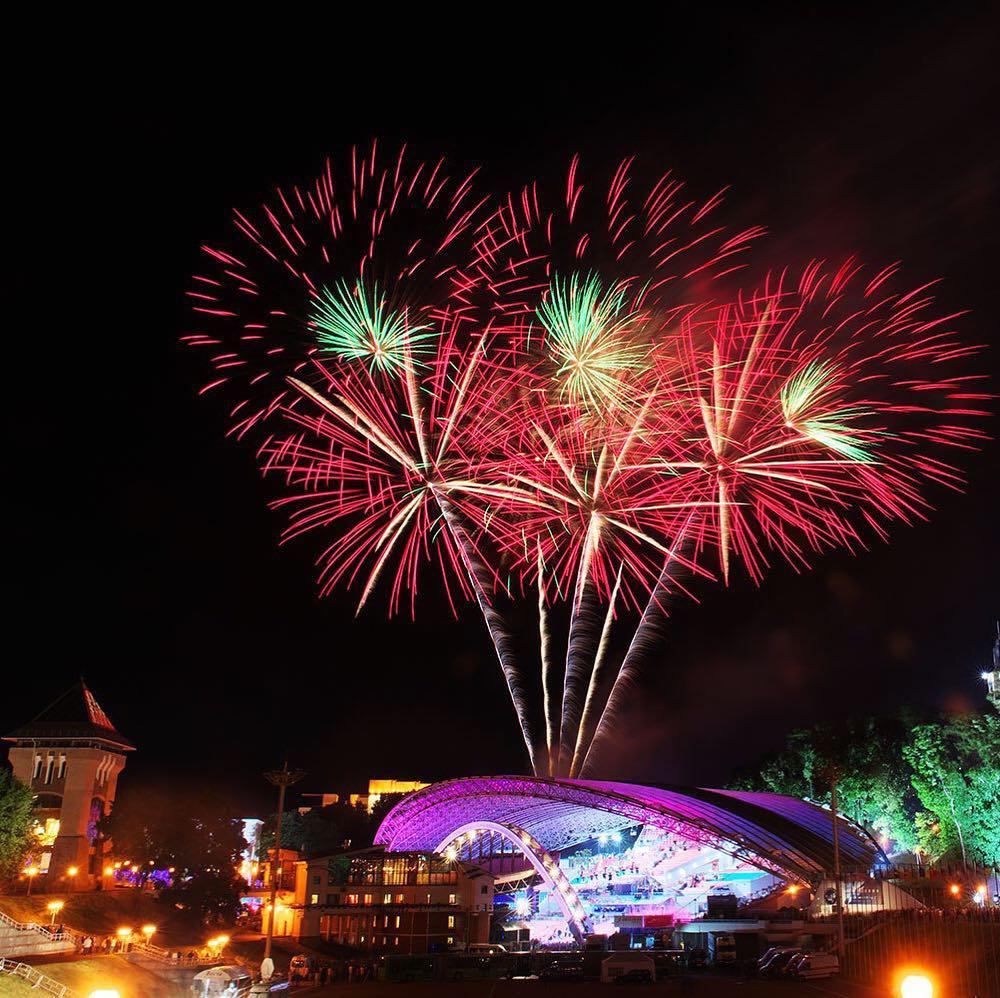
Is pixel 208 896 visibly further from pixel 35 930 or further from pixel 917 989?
pixel 917 989

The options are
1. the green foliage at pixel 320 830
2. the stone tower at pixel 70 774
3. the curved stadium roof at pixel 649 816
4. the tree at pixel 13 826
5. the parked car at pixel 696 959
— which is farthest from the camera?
the green foliage at pixel 320 830

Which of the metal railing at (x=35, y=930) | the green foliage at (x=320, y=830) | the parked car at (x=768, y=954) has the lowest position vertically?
the parked car at (x=768, y=954)

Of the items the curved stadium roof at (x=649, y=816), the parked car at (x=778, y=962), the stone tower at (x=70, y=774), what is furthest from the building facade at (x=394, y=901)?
the parked car at (x=778, y=962)

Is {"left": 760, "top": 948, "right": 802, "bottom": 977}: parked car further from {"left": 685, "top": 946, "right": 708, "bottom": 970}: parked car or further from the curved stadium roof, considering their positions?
the curved stadium roof

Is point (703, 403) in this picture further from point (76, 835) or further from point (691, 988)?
point (76, 835)

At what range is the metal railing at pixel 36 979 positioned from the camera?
34.0m

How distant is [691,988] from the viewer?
35.0m

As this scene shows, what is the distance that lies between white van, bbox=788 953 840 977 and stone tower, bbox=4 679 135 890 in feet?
186

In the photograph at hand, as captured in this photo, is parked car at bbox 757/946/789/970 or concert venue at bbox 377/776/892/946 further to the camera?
concert venue at bbox 377/776/892/946

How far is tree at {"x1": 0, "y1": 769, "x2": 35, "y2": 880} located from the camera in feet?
185

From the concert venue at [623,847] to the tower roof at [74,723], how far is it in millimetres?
27839

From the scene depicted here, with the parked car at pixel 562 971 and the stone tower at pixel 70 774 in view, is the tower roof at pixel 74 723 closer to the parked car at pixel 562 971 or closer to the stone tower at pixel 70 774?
the stone tower at pixel 70 774

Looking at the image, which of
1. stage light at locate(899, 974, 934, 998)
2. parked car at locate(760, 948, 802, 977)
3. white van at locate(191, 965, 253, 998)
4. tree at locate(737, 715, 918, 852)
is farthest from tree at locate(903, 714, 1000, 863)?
stage light at locate(899, 974, 934, 998)

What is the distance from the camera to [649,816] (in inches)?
2298
